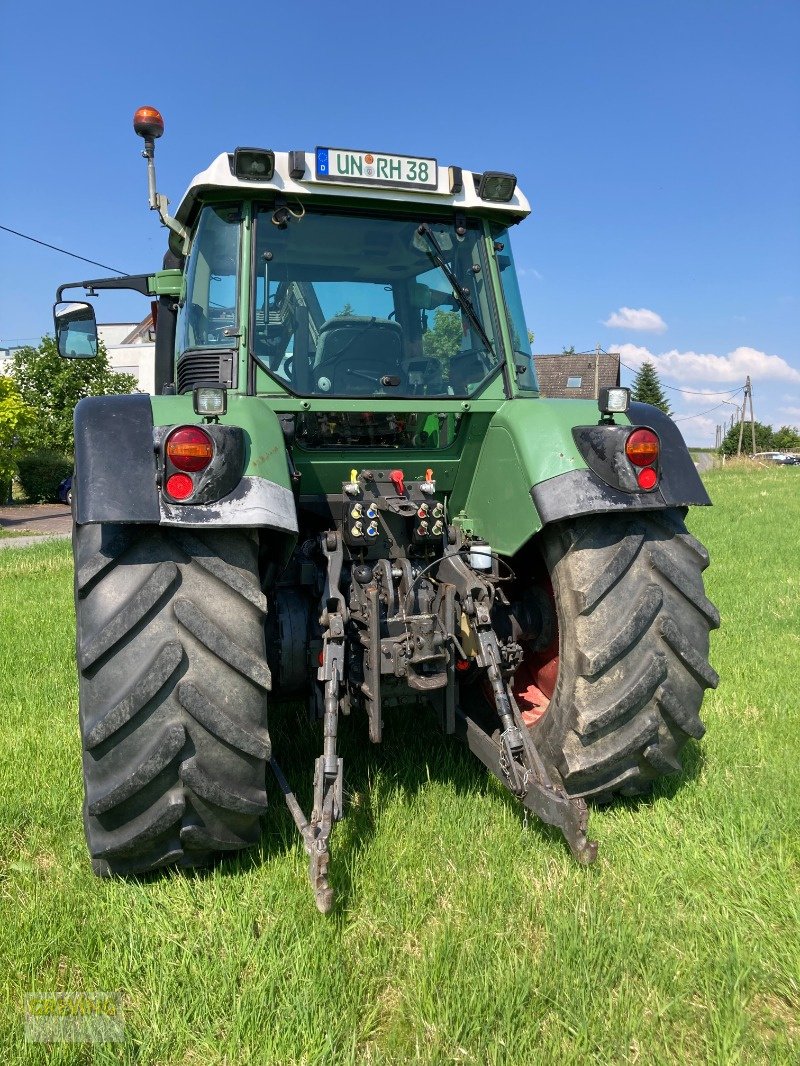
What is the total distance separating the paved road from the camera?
14.4 metres

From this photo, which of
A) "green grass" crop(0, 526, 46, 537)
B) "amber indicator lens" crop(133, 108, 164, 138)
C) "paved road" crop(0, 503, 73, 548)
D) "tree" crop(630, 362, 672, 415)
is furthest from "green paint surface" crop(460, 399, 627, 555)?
"tree" crop(630, 362, 672, 415)

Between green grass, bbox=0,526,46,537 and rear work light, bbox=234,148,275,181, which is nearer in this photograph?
rear work light, bbox=234,148,275,181

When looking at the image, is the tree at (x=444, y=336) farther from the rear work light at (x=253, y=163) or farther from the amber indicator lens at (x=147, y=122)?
the amber indicator lens at (x=147, y=122)

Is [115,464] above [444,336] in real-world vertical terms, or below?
below

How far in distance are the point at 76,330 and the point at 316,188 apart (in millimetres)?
2004

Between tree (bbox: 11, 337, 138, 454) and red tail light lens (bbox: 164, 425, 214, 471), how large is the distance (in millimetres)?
21528

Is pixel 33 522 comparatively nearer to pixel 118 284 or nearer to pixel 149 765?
pixel 118 284

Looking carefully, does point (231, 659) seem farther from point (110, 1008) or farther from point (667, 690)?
point (667, 690)

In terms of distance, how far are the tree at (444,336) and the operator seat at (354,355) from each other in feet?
0.45

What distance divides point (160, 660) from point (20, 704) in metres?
2.55

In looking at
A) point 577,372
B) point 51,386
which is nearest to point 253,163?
point 51,386

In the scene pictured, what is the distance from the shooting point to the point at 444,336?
3.71m

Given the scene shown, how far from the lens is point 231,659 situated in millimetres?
2580

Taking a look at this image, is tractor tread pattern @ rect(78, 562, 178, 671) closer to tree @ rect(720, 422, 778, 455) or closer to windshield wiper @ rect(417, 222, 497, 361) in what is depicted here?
windshield wiper @ rect(417, 222, 497, 361)
